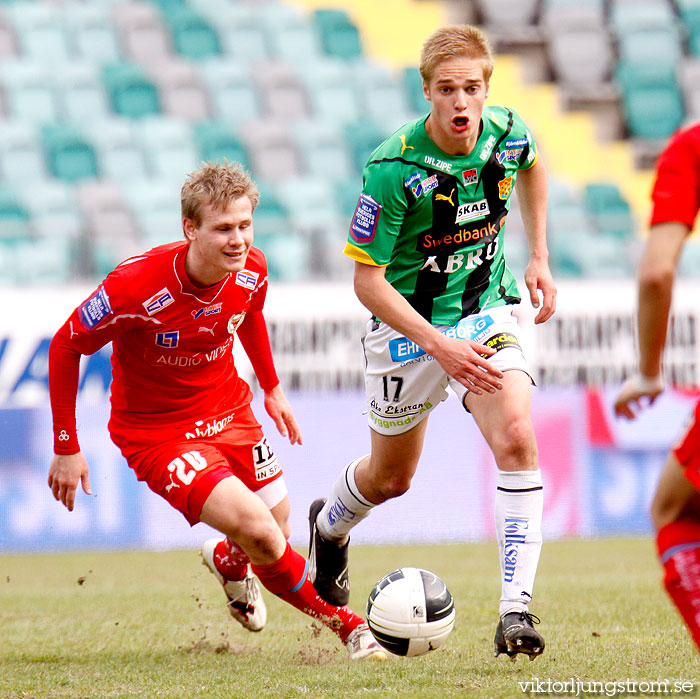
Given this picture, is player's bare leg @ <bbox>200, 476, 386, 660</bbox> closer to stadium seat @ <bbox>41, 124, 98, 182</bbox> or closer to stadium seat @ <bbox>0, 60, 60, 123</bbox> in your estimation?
stadium seat @ <bbox>41, 124, 98, 182</bbox>

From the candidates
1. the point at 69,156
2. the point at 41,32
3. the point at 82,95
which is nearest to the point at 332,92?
the point at 82,95

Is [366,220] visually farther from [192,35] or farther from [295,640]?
[192,35]

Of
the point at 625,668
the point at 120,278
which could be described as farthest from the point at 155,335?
the point at 625,668

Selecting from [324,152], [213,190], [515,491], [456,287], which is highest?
[324,152]

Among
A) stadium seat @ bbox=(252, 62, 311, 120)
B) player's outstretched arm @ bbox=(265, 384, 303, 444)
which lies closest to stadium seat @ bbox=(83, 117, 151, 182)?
stadium seat @ bbox=(252, 62, 311, 120)

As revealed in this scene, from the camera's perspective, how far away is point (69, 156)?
15.9 meters

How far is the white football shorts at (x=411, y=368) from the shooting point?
16.2 feet

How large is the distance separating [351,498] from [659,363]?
2.84 metres

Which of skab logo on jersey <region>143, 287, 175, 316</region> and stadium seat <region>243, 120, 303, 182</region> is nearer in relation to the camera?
skab logo on jersey <region>143, 287, 175, 316</region>

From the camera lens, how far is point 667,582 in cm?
314

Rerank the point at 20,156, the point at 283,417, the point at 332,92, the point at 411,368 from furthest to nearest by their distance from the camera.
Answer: the point at 332,92 < the point at 20,156 < the point at 283,417 < the point at 411,368

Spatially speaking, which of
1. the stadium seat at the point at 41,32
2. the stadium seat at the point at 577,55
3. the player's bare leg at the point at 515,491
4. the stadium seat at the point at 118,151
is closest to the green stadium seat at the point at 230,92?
the stadium seat at the point at 118,151

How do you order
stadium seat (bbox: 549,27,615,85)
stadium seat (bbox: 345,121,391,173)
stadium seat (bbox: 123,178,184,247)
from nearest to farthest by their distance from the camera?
stadium seat (bbox: 123,178,184,247) < stadium seat (bbox: 345,121,391,173) < stadium seat (bbox: 549,27,615,85)

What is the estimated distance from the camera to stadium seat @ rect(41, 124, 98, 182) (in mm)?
15859
